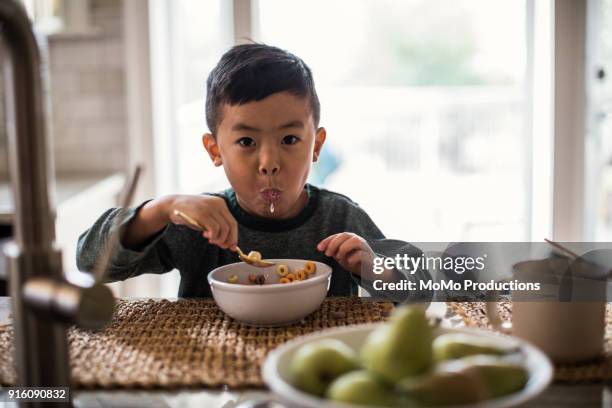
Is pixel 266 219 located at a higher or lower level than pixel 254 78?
lower

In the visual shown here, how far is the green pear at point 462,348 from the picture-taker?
27.0 inches

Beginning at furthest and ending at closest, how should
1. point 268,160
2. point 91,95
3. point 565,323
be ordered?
point 91,95 → point 268,160 → point 565,323

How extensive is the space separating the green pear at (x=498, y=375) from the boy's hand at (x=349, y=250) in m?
0.56

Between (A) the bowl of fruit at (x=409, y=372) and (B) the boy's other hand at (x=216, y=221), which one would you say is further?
(B) the boy's other hand at (x=216, y=221)

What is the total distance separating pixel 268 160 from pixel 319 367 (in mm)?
747

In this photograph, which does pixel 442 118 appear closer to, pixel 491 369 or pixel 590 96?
pixel 590 96

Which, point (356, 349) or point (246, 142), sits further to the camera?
point (246, 142)

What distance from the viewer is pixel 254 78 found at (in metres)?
1.38

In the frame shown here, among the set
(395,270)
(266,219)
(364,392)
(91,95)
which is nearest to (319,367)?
(364,392)

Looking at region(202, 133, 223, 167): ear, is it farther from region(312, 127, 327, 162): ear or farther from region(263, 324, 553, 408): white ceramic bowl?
region(263, 324, 553, 408): white ceramic bowl

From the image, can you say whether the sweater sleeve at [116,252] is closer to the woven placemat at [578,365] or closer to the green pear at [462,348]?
the woven placemat at [578,365]

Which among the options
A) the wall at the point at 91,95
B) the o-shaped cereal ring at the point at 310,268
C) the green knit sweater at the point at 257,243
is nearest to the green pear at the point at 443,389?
the o-shaped cereal ring at the point at 310,268

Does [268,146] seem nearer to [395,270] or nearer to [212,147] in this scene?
[212,147]

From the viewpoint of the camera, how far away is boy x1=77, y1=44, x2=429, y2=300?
134 centimetres
